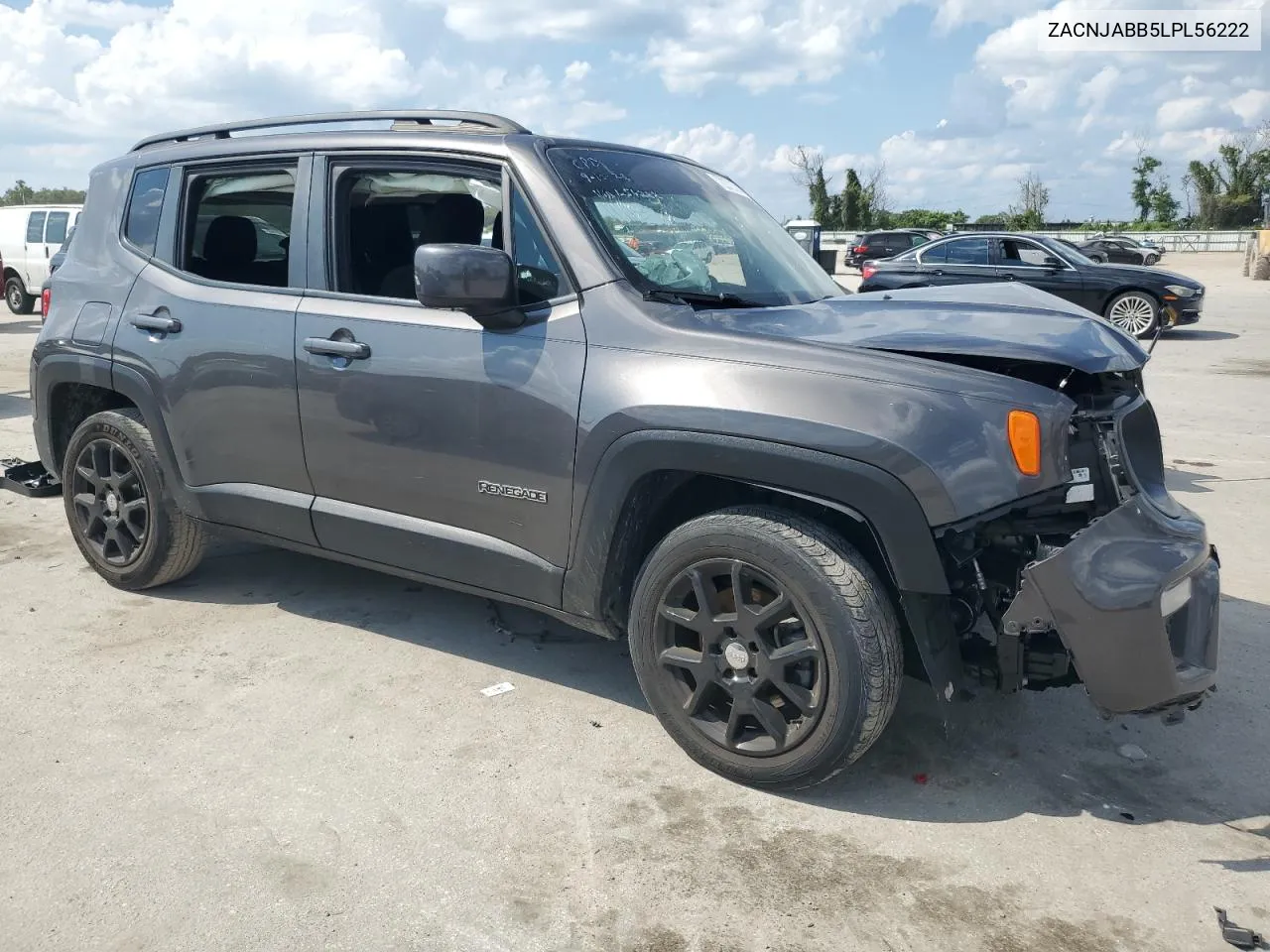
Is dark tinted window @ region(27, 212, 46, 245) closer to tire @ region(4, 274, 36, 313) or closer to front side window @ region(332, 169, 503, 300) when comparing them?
tire @ region(4, 274, 36, 313)

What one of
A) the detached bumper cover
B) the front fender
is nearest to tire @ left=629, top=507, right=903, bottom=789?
the front fender

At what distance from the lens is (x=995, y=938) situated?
106 inches

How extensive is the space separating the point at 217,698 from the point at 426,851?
4.41ft

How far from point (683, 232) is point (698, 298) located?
425mm

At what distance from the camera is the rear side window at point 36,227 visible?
18672mm

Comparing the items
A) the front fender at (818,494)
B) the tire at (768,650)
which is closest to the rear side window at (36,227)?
the front fender at (818,494)

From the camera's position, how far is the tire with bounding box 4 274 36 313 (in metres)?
19.4

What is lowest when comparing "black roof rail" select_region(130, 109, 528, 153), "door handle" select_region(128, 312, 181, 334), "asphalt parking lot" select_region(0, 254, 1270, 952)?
"asphalt parking lot" select_region(0, 254, 1270, 952)

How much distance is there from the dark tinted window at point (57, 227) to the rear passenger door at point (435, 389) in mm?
16942

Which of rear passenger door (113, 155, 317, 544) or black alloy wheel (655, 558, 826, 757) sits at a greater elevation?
rear passenger door (113, 155, 317, 544)

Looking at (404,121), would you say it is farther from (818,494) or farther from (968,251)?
(968,251)

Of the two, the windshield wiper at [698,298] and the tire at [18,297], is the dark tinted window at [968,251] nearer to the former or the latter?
the windshield wiper at [698,298]

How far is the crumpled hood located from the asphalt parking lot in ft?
4.33

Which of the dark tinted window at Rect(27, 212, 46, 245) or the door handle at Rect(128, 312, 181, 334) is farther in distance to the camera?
the dark tinted window at Rect(27, 212, 46, 245)
